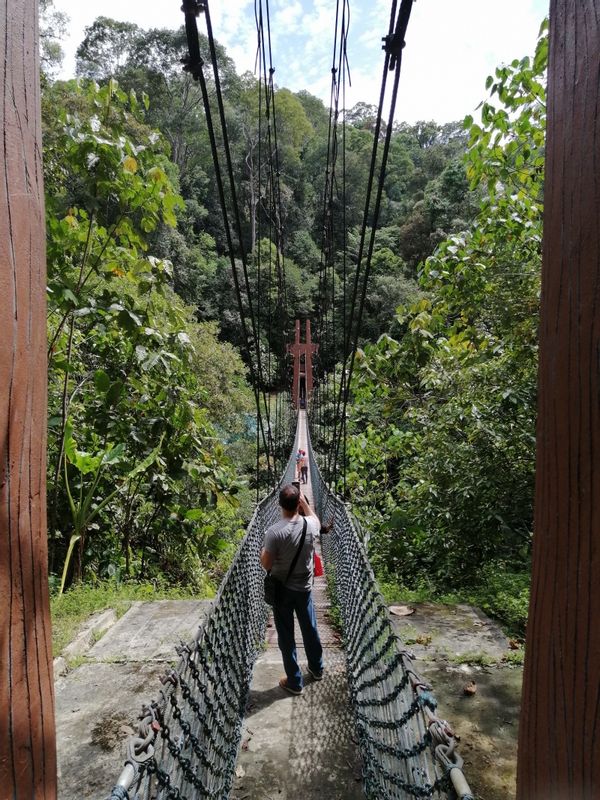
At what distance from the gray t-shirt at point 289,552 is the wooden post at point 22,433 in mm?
1414

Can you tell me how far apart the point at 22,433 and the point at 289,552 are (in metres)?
1.51

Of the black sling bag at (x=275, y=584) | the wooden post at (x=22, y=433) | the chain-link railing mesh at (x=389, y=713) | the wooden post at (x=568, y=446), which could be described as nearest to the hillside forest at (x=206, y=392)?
the chain-link railing mesh at (x=389, y=713)

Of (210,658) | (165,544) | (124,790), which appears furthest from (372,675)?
(165,544)

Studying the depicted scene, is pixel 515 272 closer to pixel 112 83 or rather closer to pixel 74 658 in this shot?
pixel 112 83

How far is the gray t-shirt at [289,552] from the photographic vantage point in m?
1.76

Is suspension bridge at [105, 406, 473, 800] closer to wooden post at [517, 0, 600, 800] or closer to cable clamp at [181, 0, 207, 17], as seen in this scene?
wooden post at [517, 0, 600, 800]

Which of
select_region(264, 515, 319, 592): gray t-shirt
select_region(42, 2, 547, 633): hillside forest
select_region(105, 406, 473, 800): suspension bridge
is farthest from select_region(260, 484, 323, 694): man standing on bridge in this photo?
select_region(42, 2, 547, 633): hillside forest

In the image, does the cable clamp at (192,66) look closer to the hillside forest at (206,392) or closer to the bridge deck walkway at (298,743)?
the hillside forest at (206,392)

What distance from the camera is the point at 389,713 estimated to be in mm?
1074

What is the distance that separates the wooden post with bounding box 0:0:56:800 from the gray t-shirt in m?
1.41

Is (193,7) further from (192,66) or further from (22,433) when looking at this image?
(22,433)

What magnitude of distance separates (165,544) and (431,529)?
1929mm

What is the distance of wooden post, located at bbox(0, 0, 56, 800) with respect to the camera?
0.33 metres

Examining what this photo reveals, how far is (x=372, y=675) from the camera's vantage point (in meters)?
1.33
